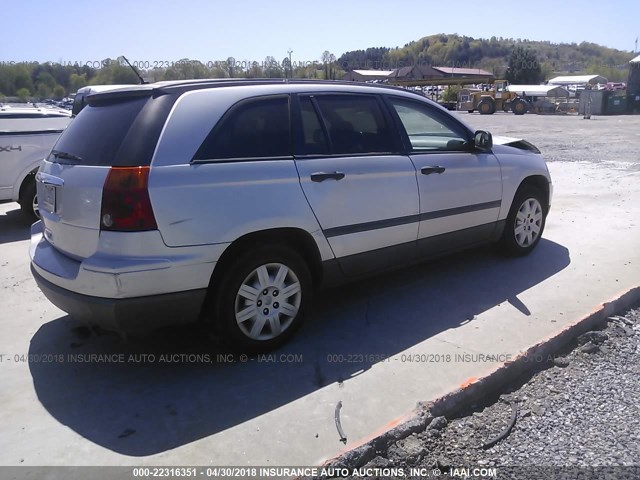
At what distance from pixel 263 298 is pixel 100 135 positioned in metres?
1.52

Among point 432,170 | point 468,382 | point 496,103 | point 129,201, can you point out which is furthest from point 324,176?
point 496,103

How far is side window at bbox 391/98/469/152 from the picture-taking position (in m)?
4.75

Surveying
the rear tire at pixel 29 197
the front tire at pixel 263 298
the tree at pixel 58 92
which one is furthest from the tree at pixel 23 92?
the front tire at pixel 263 298

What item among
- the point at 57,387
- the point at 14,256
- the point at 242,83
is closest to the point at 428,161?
the point at 242,83

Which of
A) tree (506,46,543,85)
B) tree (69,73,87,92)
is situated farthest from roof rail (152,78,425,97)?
tree (506,46,543,85)

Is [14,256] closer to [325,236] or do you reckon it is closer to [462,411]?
[325,236]

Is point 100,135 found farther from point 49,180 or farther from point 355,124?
point 355,124

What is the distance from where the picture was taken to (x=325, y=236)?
13.1 ft

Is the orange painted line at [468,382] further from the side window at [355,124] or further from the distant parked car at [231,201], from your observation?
the side window at [355,124]

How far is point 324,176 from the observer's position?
391 cm

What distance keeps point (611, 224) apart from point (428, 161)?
13.0ft

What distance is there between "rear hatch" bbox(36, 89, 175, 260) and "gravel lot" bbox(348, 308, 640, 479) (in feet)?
7.13

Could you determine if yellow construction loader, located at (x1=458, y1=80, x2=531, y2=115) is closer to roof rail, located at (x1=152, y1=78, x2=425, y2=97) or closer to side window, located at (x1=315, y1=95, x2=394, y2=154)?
side window, located at (x1=315, y1=95, x2=394, y2=154)

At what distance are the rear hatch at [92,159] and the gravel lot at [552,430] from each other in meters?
2.17
